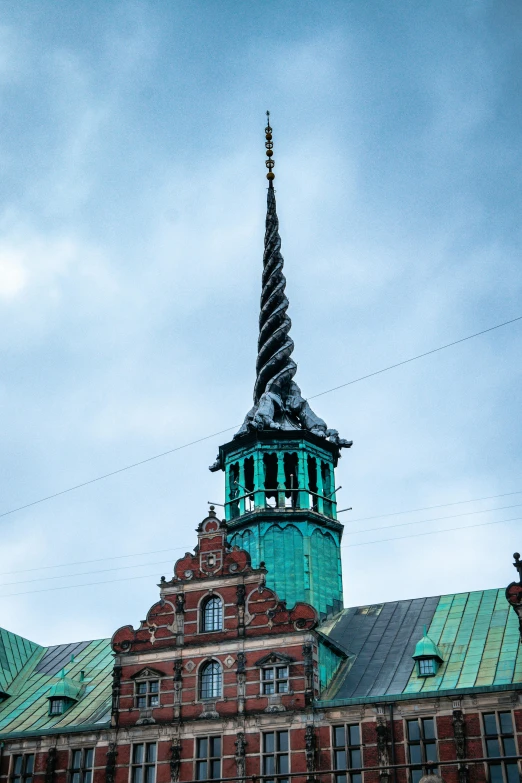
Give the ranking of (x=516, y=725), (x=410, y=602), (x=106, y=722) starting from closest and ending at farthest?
(x=516, y=725) < (x=106, y=722) < (x=410, y=602)

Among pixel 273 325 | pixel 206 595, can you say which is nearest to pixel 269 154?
pixel 273 325

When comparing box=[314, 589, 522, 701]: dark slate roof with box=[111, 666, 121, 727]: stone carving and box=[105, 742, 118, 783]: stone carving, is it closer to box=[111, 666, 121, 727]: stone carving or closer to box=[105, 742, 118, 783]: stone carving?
box=[111, 666, 121, 727]: stone carving

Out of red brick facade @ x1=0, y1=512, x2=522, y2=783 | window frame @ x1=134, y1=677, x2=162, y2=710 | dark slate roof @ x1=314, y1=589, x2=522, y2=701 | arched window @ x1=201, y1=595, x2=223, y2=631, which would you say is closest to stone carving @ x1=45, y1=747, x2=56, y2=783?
red brick facade @ x1=0, y1=512, x2=522, y2=783

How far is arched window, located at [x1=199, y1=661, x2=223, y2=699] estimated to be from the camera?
48.1 metres

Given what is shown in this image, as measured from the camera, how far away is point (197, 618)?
164 feet

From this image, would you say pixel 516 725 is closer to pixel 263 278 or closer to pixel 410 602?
pixel 410 602

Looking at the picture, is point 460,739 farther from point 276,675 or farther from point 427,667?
point 276,675

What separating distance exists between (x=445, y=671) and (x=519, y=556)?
620 cm

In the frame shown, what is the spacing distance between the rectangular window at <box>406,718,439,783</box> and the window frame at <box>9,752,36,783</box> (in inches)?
753

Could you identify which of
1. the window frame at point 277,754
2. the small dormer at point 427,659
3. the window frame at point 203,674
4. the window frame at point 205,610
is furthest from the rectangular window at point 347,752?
the window frame at point 205,610

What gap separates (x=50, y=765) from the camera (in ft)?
163

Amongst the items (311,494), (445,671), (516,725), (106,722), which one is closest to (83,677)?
(106,722)

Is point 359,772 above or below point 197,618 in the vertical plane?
below

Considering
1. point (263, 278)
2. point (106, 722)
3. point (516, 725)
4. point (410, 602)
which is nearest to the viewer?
point (516, 725)
